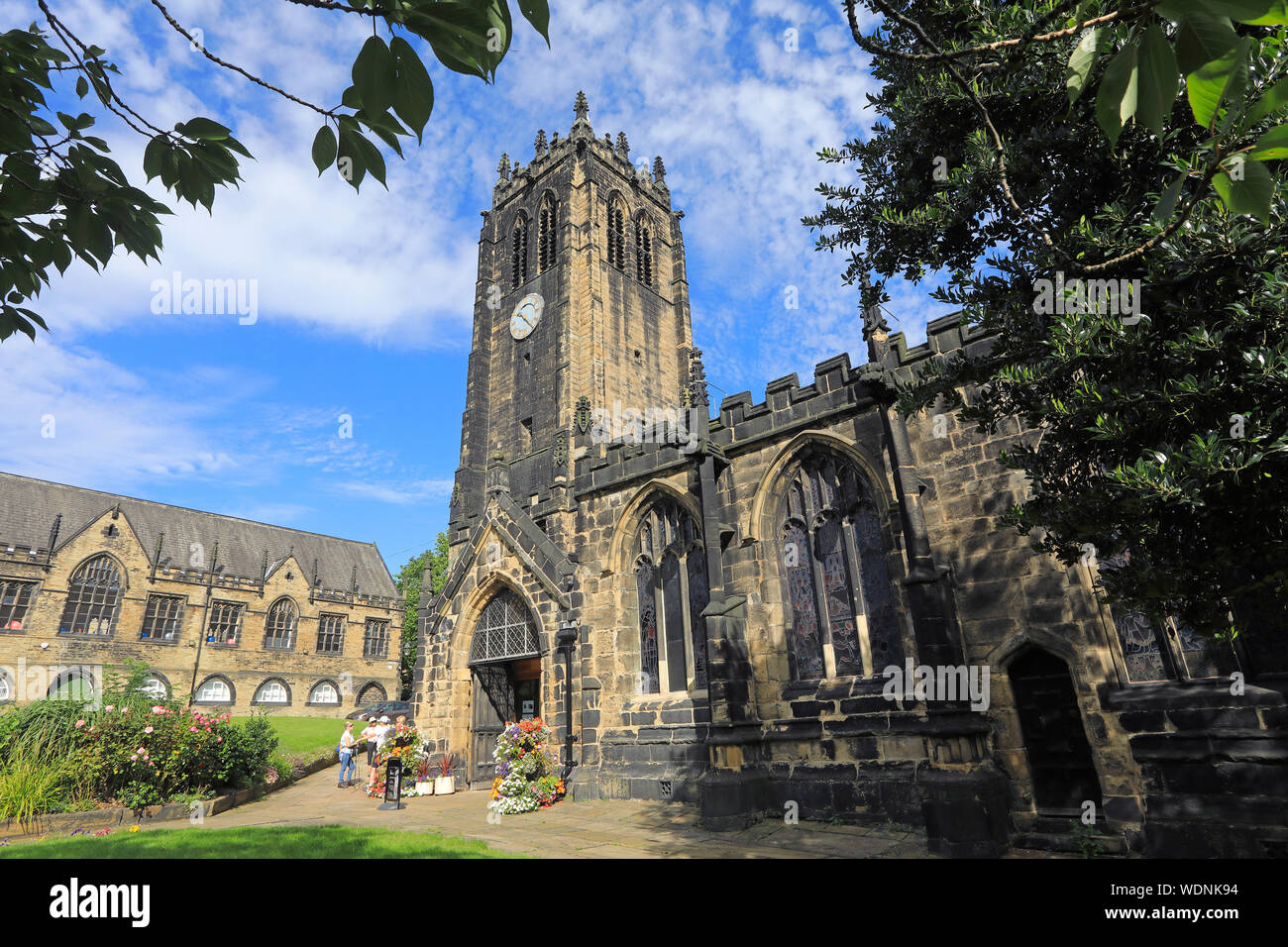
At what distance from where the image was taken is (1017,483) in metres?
10.7

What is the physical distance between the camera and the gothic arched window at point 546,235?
37938 millimetres

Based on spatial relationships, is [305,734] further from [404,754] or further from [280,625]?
[404,754]

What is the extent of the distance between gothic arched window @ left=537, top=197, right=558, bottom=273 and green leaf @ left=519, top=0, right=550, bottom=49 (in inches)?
1465

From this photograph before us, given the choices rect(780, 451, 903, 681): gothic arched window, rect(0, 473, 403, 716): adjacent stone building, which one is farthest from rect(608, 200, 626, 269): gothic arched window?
rect(0, 473, 403, 716): adjacent stone building

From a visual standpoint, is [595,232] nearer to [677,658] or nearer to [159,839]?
[677,658]

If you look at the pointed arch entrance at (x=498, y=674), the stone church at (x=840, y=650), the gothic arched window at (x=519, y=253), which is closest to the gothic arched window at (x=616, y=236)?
the gothic arched window at (x=519, y=253)

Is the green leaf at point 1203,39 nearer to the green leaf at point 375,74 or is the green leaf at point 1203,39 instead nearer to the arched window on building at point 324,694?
the green leaf at point 375,74

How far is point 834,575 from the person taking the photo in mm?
12766

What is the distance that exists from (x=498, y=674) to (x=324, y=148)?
58.7ft

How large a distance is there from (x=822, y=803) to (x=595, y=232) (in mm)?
31326

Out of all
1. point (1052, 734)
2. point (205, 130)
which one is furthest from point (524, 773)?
point (205, 130)

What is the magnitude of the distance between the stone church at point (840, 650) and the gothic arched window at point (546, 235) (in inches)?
840

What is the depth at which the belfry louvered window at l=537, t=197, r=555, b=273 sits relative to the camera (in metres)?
37.9

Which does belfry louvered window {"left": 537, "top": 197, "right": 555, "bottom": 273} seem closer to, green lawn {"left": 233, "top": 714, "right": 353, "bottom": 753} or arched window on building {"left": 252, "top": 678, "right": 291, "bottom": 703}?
green lawn {"left": 233, "top": 714, "right": 353, "bottom": 753}
